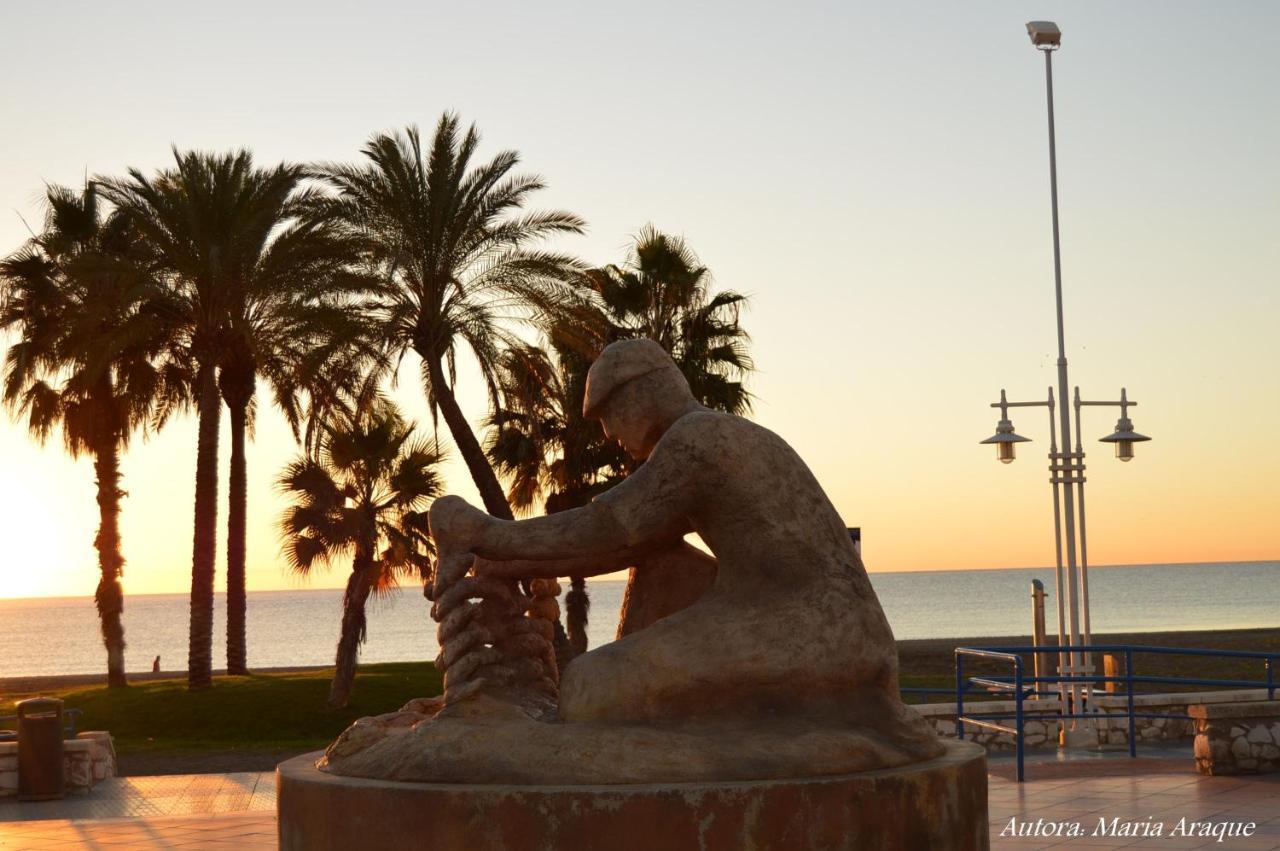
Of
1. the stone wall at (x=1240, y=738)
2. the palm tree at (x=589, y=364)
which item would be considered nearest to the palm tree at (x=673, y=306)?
the palm tree at (x=589, y=364)

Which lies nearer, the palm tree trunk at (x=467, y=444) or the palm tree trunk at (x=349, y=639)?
the palm tree trunk at (x=467, y=444)

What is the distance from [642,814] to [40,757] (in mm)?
11572

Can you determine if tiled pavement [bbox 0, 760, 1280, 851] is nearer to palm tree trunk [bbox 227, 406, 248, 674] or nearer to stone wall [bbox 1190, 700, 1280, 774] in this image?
stone wall [bbox 1190, 700, 1280, 774]

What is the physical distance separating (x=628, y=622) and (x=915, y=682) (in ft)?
85.8

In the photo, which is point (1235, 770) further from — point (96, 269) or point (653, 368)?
point (96, 269)

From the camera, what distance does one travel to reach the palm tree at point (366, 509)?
27.4 meters

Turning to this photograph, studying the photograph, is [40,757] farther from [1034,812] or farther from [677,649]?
[677,649]

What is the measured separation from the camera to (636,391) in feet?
16.3

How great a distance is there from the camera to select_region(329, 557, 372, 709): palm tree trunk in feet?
84.1

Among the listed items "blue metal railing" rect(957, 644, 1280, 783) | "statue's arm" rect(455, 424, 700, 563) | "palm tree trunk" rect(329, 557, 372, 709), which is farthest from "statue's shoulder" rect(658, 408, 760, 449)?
"palm tree trunk" rect(329, 557, 372, 709)

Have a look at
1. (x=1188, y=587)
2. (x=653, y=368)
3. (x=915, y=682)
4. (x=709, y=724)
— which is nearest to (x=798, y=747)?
(x=709, y=724)

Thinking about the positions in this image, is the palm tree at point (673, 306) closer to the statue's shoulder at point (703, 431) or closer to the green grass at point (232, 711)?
the green grass at point (232, 711)

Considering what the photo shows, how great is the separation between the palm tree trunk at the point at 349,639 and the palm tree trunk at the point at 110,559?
4.93 meters

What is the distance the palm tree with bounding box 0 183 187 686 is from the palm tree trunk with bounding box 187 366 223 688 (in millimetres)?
1333
